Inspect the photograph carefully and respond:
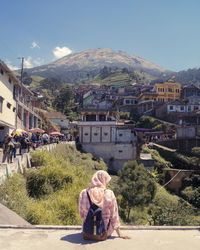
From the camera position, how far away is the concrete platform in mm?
4391

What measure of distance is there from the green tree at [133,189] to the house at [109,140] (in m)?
13.3

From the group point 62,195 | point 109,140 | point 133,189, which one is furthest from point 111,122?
point 62,195

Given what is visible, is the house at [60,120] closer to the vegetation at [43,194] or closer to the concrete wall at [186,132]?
the concrete wall at [186,132]

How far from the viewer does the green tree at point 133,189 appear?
2229 centimetres

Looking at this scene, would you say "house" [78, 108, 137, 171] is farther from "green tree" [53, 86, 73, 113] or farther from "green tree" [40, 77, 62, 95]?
"green tree" [40, 77, 62, 95]

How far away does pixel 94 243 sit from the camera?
4590 mm

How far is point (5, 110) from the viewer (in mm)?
26000

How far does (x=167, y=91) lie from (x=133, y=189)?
56.7 meters

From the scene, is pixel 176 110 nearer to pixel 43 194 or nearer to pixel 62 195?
pixel 62 195

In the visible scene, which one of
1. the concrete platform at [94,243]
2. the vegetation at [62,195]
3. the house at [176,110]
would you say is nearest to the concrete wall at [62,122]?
the house at [176,110]

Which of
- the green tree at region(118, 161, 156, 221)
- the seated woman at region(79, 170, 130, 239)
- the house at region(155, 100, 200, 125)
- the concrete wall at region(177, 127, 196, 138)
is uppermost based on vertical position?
the house at region(155, 100, 200, 125)

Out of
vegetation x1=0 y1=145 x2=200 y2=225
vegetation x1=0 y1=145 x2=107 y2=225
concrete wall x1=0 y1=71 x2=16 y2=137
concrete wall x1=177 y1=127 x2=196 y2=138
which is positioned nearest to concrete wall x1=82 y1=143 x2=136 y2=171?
vegetation x1=0 y1=145 x2=200 y2=225

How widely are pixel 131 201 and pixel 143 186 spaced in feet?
6.32

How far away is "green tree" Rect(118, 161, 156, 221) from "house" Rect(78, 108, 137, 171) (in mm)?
13317
